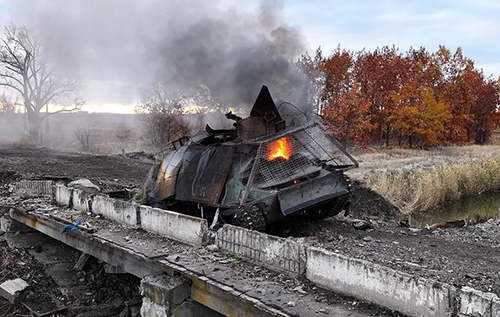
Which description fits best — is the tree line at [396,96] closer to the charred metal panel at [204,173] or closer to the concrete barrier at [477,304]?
the charred metal panel at [204,173]

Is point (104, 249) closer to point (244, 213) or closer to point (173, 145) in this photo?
point (244, 213)

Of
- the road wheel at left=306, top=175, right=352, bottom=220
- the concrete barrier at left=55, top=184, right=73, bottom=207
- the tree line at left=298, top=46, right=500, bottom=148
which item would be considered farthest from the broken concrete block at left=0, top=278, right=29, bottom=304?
the tree line at left=298, top=46, right=500, bottom=148

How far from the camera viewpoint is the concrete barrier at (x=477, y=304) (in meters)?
3.67

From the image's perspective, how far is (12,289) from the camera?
734 cm

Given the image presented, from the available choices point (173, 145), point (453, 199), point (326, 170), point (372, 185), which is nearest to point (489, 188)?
point (453, 199)

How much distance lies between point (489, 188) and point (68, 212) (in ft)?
50.9

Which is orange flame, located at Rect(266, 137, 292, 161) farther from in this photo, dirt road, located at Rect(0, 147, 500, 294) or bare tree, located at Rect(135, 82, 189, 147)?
bare tree, located at Rect(135, 82, 189, 147)

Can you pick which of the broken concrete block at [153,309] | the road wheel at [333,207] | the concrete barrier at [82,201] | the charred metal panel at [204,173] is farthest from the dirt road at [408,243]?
the concrete barrier at [82,201]

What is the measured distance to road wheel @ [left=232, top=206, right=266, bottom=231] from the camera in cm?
731

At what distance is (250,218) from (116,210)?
266 centimetres

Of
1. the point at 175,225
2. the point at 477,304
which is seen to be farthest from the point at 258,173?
the point at 477,304

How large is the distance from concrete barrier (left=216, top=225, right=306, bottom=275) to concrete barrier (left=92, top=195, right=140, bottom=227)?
207cm

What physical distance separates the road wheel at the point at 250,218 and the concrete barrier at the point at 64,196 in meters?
4.24

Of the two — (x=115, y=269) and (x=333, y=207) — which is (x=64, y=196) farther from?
(x=333, y=207)
